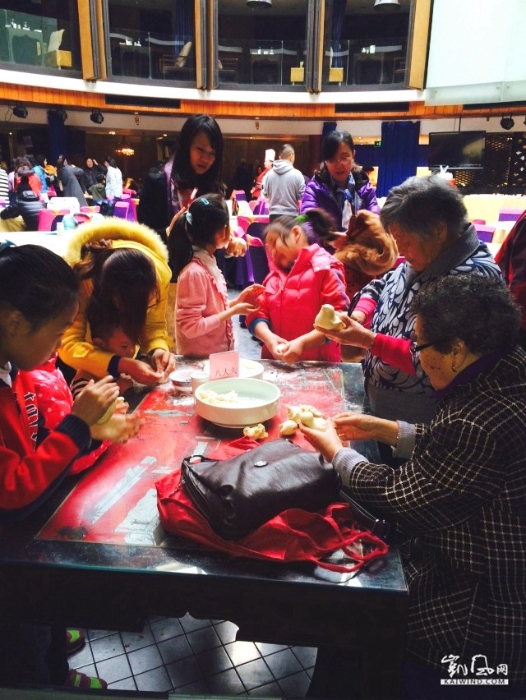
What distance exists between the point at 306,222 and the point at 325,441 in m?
1.94

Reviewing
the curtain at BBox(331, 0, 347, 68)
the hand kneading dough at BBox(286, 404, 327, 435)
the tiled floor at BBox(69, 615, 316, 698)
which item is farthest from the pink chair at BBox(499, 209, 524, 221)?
the tiled floor at BBox(69, 615, 316, 698)

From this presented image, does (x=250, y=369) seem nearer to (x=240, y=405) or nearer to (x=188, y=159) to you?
(x=240, y=405)

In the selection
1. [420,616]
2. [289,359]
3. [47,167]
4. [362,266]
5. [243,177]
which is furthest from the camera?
[243,177]

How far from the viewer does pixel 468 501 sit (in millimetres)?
1243

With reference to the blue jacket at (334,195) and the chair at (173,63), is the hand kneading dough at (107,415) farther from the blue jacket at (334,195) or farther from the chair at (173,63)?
the chair at (173,63)

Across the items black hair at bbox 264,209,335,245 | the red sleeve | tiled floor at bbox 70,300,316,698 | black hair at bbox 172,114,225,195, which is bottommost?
tiled floor at bbox 70,300,316,698

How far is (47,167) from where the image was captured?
1285 centimetres

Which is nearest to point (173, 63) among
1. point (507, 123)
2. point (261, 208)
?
point (261, 208)

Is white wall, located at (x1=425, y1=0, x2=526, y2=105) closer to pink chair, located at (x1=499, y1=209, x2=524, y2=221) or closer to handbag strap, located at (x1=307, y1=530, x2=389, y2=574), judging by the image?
pink chair, located at (x1=499, y1=209, x2=524, y2=221)

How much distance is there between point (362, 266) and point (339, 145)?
1.17 meters

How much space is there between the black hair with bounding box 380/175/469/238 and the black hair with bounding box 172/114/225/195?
1.46 metres

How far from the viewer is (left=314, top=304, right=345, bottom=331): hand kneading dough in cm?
213

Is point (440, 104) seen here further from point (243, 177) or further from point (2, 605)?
point (2, 605)

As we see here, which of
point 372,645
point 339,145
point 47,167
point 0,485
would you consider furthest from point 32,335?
point 47,167
